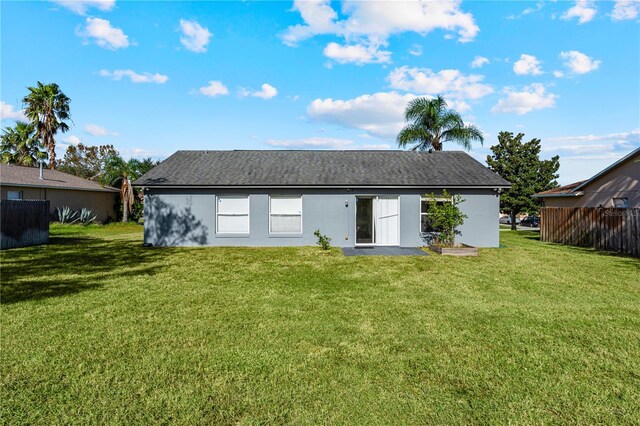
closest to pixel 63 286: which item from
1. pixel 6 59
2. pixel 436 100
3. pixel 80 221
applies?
pixel 6 59

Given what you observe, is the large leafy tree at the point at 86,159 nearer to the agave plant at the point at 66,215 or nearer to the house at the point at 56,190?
the house at the point at 56,190

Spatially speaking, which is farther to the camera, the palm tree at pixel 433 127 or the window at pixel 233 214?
the palm tree at pixel 433 127

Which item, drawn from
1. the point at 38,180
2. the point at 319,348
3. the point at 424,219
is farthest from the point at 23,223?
the point at 424,219

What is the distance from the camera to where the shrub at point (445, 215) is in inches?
493

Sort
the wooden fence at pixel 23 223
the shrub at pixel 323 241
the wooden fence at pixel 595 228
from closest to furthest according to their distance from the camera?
the wooden fence at pixel 595 228 < the wooden fence at pixel 23 223 < the shrub at pixel 323 241

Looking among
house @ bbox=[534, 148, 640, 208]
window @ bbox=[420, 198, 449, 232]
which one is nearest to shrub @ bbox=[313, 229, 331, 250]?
window @ bbox=[420, 198, 449, 232]

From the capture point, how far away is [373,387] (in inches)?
126

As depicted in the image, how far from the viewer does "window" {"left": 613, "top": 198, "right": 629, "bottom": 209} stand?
16.4 metres

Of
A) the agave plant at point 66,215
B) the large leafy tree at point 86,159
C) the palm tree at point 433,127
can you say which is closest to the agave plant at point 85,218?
the agave plant at point 66,215

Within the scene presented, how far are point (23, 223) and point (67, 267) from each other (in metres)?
6.72

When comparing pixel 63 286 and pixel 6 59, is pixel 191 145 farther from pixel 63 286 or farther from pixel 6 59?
pixel 63 286

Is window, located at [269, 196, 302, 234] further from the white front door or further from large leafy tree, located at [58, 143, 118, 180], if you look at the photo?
large leafy tree, located at [58, 143, 118, 180]

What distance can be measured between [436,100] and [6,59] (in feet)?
68.4

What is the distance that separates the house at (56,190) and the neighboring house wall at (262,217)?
12.3 m
